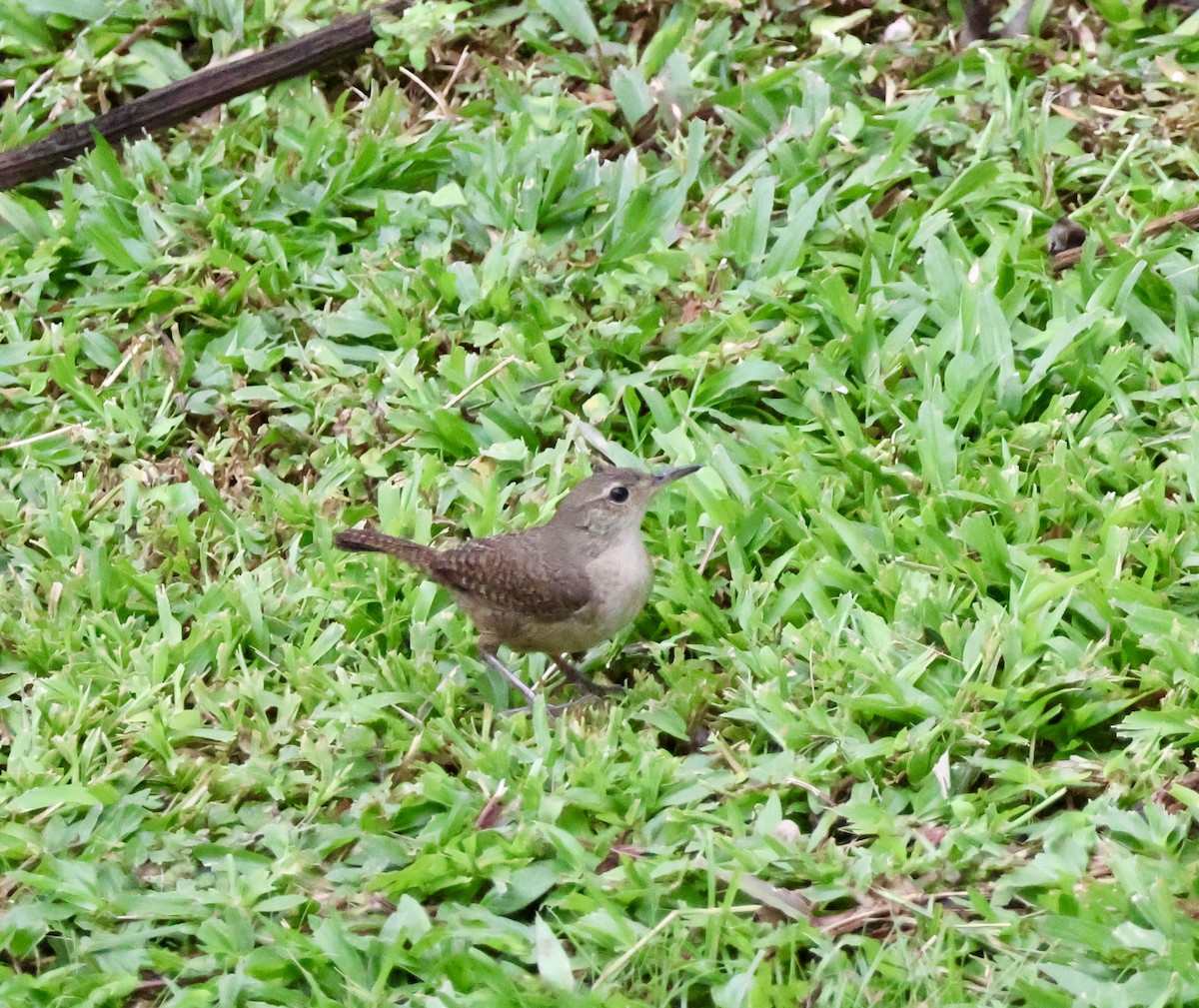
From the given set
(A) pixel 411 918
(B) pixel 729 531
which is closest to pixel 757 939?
(A) pixel 411 918

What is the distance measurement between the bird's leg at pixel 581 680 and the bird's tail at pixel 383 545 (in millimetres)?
558

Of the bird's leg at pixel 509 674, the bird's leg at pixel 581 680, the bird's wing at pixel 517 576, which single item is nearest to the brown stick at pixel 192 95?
the bird's wing at pixel 517 576

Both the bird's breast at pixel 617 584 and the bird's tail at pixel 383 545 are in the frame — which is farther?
the bird's tail at pixel 383 545

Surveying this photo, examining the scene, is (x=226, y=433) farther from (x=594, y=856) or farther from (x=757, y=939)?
(x=757, y=939)

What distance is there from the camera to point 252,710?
5.31 metres

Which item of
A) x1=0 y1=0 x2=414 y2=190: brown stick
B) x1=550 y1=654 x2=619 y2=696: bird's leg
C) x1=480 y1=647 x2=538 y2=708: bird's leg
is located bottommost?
x1=550 y1=654 x2=619 y2=696: bird's leg

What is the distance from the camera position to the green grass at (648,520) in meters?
4.26

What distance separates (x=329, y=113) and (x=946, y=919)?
5278 mm

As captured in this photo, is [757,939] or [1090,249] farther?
[1090,249]

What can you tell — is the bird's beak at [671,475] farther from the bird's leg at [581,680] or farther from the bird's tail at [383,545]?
the bird's tail at [383,545]

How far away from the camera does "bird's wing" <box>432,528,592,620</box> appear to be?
201 inches

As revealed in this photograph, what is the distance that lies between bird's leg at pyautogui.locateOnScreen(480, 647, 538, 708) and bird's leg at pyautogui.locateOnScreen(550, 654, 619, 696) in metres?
0.14

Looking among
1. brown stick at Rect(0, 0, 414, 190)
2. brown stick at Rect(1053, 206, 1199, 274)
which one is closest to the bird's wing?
brown stick at Rect(1053, 206, 1199, 274)

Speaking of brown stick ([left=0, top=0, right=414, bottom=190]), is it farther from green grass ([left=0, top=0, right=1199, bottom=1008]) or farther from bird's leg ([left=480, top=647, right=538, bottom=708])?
bird's leg ([left=480, top=647, right=538, bottom=708])
